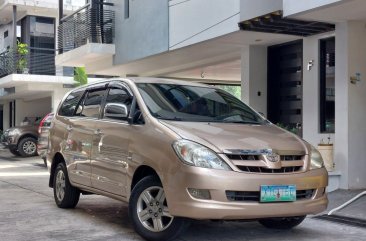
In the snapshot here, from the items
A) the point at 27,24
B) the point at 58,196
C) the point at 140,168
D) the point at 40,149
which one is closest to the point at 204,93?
the point at 140,168

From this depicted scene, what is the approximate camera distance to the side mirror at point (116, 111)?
623cm

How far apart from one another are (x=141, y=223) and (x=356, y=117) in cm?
530

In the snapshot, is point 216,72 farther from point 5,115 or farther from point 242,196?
point 5,115

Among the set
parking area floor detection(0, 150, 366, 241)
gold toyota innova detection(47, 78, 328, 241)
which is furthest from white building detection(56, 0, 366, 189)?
gold toyota innova detection(47, 78, 328, 241)

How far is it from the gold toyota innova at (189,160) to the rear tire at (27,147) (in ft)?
45.0

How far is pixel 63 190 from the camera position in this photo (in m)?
7.77

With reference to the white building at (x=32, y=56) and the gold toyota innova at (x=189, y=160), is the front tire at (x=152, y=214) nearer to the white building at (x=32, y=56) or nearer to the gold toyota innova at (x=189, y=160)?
the gold toyota innova at (x=189, y=160)

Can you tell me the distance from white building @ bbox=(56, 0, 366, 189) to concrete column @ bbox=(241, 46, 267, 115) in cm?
2

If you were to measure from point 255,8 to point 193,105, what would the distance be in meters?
4.56

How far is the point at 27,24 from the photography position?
26984 millimetres

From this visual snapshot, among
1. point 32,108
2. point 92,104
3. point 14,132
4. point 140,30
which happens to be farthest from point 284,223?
point 32,108

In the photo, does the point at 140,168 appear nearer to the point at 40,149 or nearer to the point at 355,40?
the point at 355,40

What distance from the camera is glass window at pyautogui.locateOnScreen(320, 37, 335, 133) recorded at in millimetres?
10484

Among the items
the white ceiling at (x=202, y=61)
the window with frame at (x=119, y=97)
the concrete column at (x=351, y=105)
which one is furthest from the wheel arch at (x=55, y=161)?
the concrete column at (x=351, y=105)
